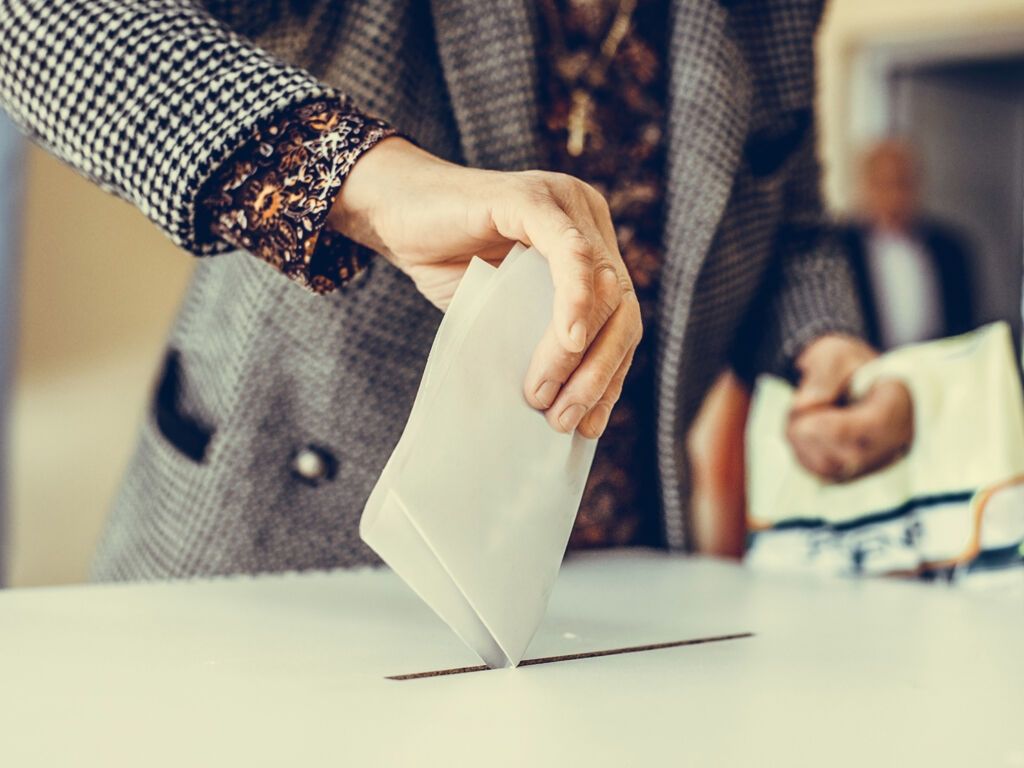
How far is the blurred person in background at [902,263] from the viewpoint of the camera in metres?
3.74

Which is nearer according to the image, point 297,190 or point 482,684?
point 482,684

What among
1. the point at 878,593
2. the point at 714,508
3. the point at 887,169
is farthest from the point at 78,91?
the point at 887,169

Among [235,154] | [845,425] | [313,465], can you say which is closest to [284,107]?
[235,154]

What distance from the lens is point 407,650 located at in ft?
1.69

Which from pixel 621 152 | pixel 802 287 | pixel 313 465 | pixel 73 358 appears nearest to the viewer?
pixel 313 465

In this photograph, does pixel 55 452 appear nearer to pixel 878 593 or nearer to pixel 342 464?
Result: pixel 342 464

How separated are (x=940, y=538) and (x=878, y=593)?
98 millimetres

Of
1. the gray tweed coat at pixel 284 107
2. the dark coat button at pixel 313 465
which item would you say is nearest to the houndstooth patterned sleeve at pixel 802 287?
the gray tweed coat at pixel 284 107

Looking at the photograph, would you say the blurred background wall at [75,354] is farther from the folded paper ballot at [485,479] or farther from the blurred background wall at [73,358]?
the folded paper ballot at [485,479]

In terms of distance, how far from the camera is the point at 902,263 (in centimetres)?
379

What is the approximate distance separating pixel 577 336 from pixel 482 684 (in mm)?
160

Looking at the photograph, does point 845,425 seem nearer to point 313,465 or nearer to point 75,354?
point 313,465

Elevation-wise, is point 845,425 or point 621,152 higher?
point 621,152

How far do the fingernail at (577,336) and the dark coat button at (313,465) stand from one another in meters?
0.37
